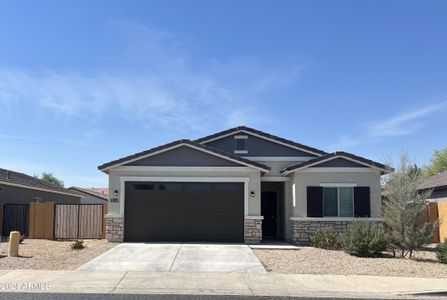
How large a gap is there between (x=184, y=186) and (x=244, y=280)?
9.05m

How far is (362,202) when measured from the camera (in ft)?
66.0

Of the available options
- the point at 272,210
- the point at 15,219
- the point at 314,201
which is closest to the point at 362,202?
the point at 314,201

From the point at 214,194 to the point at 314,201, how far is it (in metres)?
4.09

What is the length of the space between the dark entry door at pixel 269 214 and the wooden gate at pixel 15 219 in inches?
474

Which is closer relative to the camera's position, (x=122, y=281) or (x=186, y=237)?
(x=122, y=281)

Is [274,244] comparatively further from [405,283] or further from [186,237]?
[405,283]

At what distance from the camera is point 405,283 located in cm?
1173

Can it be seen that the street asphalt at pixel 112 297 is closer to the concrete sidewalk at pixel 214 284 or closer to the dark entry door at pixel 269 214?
the concrete sidewalk at pixel 214 284

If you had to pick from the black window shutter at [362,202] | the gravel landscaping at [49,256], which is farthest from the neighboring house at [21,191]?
the black window shutter at [362,202]

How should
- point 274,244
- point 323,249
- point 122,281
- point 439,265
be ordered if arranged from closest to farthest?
point 122,281
point 439,265
point 323,249
point 274,244

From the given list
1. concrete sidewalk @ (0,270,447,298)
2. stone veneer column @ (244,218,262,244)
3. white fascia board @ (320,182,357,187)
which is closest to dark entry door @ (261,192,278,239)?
stone veneer column @ (244,218,262,244)

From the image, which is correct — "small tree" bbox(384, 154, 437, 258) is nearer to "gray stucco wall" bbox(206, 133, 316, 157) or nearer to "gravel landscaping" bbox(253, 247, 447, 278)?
"gravel landscaping" bbox(253, 247, 447, 278)

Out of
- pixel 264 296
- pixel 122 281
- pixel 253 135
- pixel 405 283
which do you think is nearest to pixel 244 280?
pixel 264 296

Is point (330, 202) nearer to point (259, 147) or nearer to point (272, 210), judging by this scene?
point (272, 210)
